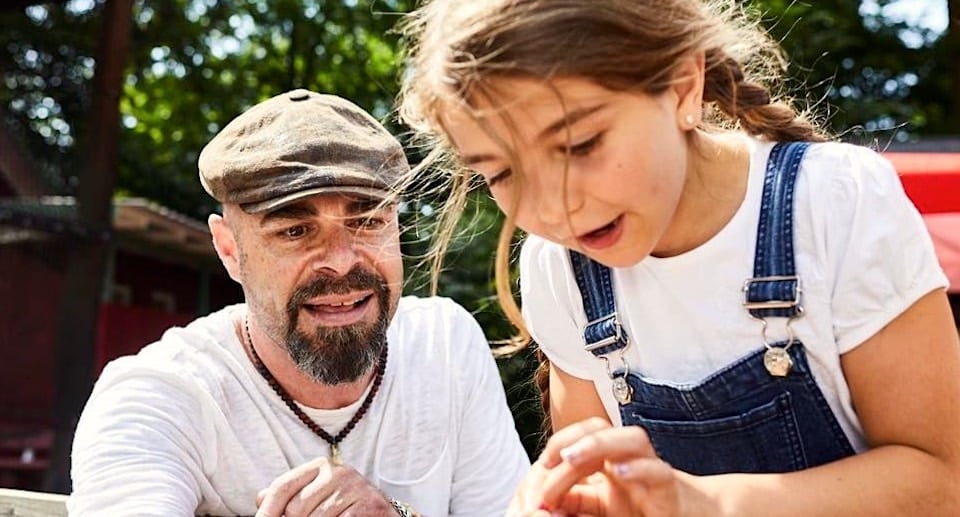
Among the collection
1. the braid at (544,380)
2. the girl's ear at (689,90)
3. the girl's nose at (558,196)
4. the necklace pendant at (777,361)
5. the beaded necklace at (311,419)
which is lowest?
the beaded necklace at (311,419)

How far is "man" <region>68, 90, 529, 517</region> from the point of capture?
229cm

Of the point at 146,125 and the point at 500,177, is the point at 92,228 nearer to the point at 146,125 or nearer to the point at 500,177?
the point at 146,125

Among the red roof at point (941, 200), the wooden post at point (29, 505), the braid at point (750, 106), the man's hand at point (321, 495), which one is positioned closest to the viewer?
the braid at point (750, 106)

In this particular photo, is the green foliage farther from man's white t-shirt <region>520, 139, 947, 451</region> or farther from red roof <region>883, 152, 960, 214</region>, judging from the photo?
man's white t-shirt <region>520, 139, 947, 451</region>

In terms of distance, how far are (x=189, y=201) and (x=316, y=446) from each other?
9993mm

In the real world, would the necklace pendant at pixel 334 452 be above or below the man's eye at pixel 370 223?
below

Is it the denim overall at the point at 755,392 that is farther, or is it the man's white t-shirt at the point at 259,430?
the man's white t-shirt at the point at 259,430

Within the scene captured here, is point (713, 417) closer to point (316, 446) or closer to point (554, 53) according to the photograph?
point (554, 53)

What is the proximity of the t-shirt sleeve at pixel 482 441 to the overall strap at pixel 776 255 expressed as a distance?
106 cm

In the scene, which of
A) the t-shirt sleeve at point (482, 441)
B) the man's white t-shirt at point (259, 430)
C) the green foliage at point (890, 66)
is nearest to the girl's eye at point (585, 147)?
the man's white t-shirt at point (259, 430)

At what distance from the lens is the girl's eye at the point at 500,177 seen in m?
1.42

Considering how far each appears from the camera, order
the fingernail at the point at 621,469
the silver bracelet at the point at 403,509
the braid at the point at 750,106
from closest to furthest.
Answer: the fingernail at the point at 621,469 < the braid at the point at 750,106 < the silver bracelet at the point at 403,509

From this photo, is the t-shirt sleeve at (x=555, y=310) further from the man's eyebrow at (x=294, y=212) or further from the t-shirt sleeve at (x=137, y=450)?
the t-shirt sleeve at (x=137, y=450)

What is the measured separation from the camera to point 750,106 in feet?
5.49
